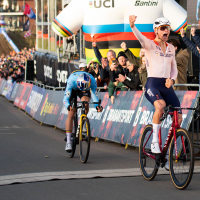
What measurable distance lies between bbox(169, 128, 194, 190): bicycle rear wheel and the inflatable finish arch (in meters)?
7.44

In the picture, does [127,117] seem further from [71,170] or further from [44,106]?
[44,106]

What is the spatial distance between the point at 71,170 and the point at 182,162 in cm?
232

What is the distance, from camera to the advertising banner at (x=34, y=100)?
20.1 metres

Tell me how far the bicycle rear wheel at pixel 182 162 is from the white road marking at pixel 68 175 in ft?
3.90

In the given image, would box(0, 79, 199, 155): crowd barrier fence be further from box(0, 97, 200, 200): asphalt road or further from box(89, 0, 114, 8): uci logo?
box(89, 0, 114, 8): uci logo

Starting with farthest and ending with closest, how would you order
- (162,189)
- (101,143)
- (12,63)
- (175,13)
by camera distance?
(12,63) < (175,13) < (101,143) < (162,189)

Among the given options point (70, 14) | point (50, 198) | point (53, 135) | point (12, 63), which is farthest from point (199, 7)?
point (12, 63)

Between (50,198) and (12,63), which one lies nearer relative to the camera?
(50,198)

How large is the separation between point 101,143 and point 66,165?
12.0 ft

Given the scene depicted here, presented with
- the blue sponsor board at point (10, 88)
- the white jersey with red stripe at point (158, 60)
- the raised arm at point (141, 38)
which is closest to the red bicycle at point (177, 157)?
the white jersey with red stripe at point (158, 60)

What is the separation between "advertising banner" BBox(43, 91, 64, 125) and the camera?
1645 cm

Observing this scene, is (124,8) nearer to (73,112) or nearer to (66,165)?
(73,112)

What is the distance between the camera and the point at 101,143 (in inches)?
478

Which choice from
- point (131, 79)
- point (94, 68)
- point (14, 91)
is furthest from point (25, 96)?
point (131, 79)
